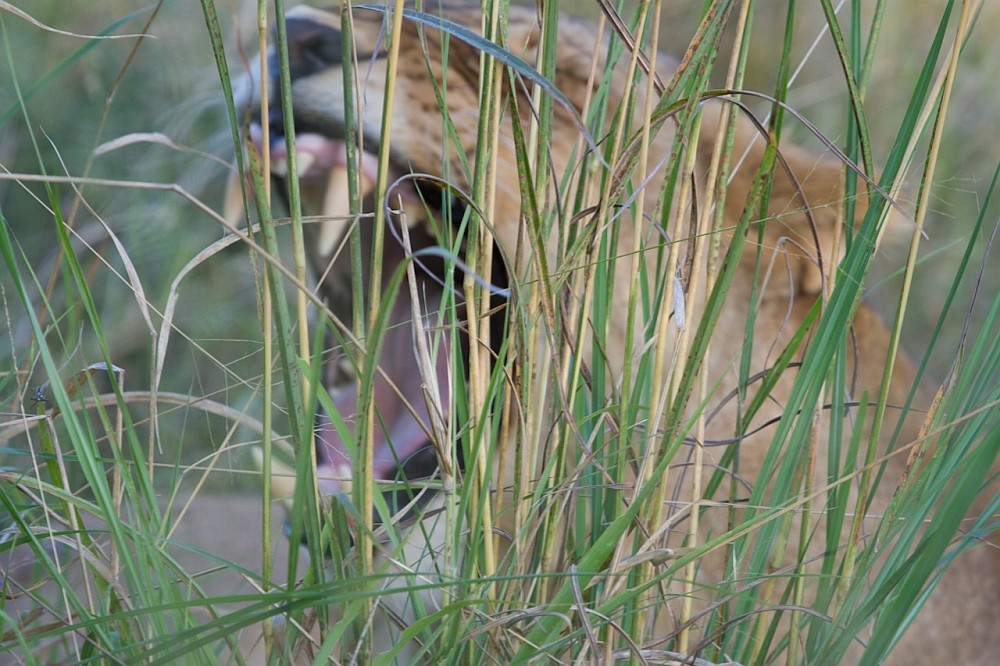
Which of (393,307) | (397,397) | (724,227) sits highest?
(724,227)

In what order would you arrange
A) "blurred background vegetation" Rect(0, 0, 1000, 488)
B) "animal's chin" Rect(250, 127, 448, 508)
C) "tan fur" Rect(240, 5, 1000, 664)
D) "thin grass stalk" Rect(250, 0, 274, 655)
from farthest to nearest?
"blurred background vegetation" Rect(0, 0, 1000, 488)
"animal's chin" Rect(250, 127, 448, 508)
"tan fur" Rect(240, 5, 1000, 664)
"thin grass stalk" Rect(250, 0, 274, 655)

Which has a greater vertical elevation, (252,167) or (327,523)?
(252,167)

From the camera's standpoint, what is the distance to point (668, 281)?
15.0 inches

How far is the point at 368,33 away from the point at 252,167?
71 centimetres

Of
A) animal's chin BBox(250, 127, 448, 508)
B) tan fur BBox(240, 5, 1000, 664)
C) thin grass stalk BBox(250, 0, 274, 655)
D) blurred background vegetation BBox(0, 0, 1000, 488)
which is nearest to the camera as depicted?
thin grass stalk BBox(250, 0, 274, 655)

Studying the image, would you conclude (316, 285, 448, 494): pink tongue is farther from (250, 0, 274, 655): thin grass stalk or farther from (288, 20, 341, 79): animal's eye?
(250, 0, 274, 655): thin grass stalk

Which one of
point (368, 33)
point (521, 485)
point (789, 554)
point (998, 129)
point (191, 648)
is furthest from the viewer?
point (998, 129)

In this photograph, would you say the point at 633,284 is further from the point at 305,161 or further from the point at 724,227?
the point at 305,161

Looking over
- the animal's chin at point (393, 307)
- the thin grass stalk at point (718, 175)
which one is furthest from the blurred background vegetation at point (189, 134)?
the thin grass stalk at point (718, 175)

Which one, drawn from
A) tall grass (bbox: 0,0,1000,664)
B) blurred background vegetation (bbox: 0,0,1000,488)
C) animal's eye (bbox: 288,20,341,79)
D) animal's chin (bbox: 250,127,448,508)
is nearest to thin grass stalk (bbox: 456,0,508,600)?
tall grass (bbox: 0,0,1000,664)

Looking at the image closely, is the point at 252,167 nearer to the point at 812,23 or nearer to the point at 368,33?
the point at 368,33

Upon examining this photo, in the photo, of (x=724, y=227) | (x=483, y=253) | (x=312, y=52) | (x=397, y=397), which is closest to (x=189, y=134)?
(x=312, y=52)

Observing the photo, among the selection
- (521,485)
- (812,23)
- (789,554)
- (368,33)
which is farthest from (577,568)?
(812,23)

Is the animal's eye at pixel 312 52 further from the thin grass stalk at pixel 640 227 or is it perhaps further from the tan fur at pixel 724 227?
the thin grass stalk at pixel 640 227
